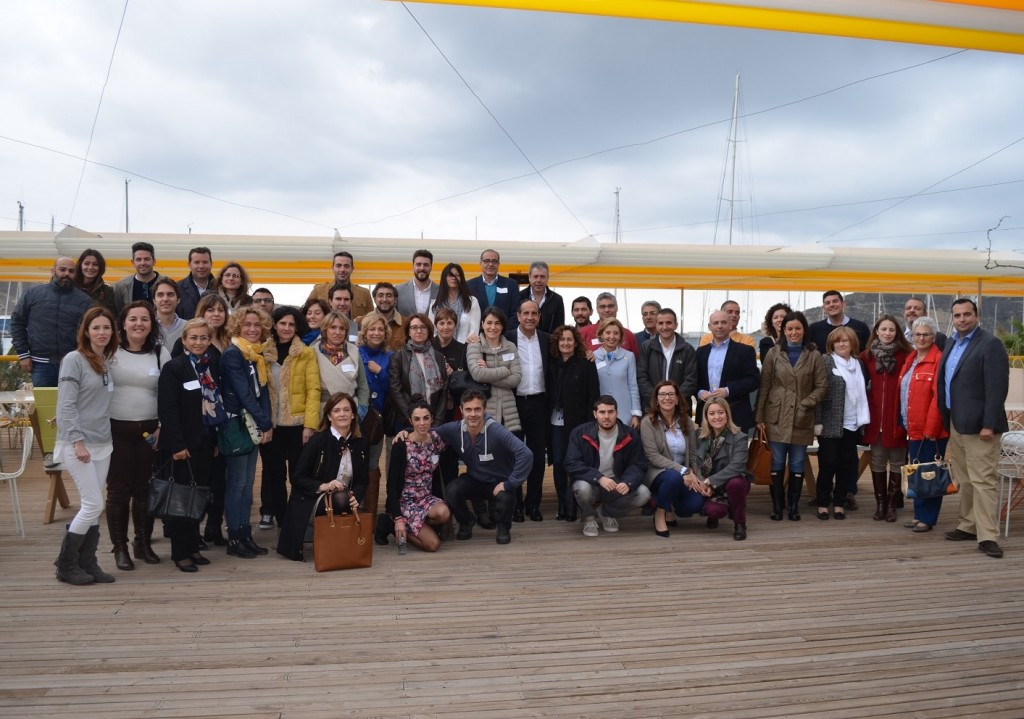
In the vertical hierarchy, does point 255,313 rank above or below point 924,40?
below

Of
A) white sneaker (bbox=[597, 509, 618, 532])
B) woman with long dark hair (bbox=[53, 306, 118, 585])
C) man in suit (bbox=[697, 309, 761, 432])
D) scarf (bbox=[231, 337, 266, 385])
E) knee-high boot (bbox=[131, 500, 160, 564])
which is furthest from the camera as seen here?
man in suit (bbox=[697, 309, 761, 432])

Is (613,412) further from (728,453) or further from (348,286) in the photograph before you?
(348,286)

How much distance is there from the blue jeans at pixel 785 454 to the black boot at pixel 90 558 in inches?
194

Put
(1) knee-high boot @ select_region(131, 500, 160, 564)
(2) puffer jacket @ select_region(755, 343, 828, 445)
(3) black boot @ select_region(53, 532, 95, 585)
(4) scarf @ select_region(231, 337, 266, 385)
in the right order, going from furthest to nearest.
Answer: (2) puffer jacket @ select_region(755, 343, 828, 445)
(4) scarf @ select_region(231, 337, 266, 385)
(1) knee-high boot @ select_region(131, 500, 160, 564)
(3) black boot @ select_region(53, 532, 95, 585)

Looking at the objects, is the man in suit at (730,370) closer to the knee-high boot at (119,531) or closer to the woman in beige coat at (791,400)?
the woman in beige coat at (791,400)

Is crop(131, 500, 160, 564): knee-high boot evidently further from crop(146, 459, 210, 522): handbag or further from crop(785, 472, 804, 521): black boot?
crop(785, 472, 804, 521): black boot

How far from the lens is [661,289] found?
970 cm

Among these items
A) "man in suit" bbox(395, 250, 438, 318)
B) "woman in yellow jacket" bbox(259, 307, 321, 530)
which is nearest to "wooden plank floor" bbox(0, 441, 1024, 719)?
"woman in yellow jacket" bbox(259, 307, 321, 530)

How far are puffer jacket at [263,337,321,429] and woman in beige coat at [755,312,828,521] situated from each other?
144 inches

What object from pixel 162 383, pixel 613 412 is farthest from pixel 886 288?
pixel 162 383

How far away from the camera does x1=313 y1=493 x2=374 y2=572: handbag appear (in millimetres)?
4594

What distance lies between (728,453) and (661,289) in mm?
4350

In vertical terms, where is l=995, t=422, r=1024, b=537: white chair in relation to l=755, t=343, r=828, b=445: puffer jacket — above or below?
below

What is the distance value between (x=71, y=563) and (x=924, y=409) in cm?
603
